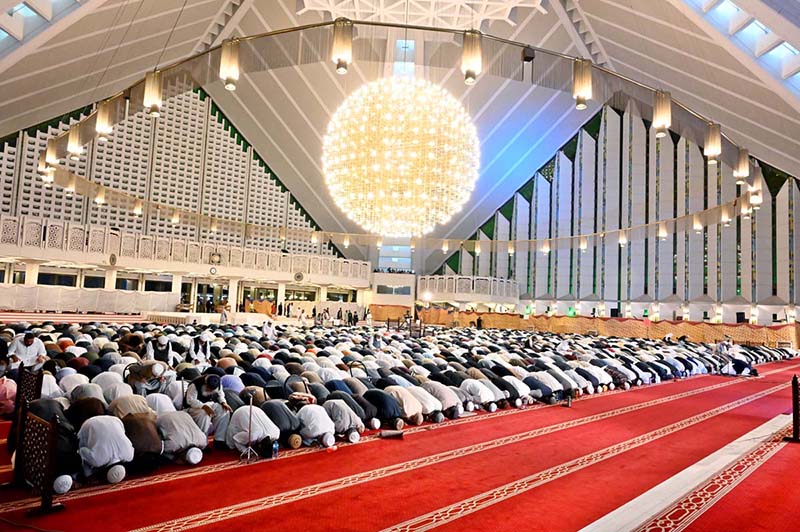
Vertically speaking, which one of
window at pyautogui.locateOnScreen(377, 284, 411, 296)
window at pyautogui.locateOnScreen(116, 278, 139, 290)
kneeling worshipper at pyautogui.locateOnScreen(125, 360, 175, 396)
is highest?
window at pyautogui.locateOnScreen(377, 284, 411, 296)

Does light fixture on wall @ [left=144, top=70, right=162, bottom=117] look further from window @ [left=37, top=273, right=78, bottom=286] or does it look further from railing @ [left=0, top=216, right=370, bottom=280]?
window @ [left=37, top=273, right=78, bottom=286]

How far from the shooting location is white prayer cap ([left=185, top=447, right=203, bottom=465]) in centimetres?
417

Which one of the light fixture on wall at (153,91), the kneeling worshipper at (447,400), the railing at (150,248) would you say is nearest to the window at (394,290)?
the railing at (150,248)

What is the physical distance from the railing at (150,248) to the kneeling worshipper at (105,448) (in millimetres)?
14095

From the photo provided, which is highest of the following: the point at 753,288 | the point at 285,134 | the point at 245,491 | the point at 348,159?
the point at 285,134

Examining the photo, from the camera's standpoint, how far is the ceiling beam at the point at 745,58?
918 centimetres

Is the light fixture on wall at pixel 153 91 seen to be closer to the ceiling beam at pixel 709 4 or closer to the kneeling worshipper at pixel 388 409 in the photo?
the kneeling worshipper at pixel 388 409

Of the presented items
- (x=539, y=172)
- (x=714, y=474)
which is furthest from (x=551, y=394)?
(x=539, y=172)

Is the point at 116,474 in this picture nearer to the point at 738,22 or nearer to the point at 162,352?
the point at 162,352

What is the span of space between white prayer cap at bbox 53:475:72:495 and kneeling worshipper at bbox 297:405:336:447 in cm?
190

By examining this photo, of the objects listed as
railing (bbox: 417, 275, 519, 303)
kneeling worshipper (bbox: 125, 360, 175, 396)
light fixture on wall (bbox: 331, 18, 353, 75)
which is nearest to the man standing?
kneeling worshipper (bbox: 125, 360, 175, 396)

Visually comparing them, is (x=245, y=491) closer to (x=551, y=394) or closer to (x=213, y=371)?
(x=213, y=371)

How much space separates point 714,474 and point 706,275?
22.0 meters

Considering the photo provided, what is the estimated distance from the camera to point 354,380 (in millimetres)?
6418
